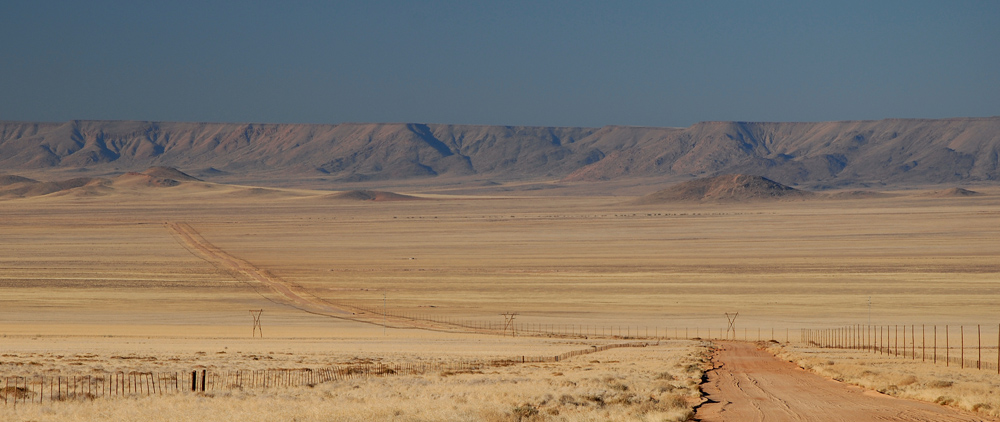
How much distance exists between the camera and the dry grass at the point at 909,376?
20906 mm

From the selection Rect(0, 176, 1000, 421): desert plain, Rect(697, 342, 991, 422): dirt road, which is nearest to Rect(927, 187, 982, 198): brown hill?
Rect(0, 176, 1000, 421): desert plain

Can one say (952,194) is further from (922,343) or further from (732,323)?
(922,343)

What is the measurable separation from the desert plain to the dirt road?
99 cm

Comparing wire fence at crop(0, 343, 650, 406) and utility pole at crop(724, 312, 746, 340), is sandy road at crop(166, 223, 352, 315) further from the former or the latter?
wire fence at crop(0, 343, 650, 406)

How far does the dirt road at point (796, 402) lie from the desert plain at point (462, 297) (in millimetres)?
989

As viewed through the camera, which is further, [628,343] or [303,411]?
[628,343]

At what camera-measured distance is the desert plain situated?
2092cm

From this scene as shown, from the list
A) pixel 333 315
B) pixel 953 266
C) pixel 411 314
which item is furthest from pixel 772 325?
pixel 953 266

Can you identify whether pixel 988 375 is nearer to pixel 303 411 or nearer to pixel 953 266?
pixel 303 411

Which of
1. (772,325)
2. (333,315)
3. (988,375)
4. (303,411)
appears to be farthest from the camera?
(333,315)

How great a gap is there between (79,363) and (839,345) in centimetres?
3054

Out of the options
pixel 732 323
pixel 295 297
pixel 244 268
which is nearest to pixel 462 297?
pixel 295 297

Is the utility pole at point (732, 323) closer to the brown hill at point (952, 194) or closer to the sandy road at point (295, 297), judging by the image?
the sandy road at point (295, 297)

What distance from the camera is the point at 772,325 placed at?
53.8 m
